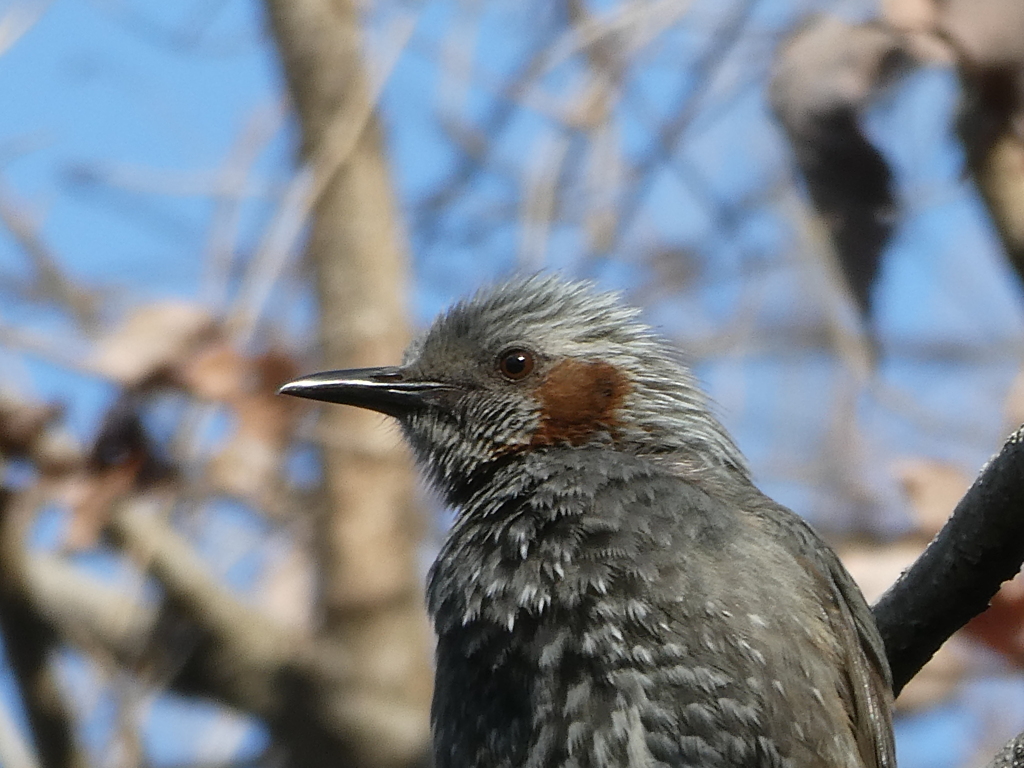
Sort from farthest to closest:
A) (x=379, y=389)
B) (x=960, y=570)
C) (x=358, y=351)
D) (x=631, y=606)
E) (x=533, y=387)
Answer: (x=358, y=351) → (x=379, y=389) → (x=533, y=387) → (x=631, y=606) → (x=960, y=570)

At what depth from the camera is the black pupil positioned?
3881 millimetres

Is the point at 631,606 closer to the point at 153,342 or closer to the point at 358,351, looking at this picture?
the point at 153,342

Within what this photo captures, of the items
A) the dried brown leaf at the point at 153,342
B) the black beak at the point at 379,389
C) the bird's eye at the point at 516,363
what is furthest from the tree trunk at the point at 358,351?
the bird's eye at the point at 516,363

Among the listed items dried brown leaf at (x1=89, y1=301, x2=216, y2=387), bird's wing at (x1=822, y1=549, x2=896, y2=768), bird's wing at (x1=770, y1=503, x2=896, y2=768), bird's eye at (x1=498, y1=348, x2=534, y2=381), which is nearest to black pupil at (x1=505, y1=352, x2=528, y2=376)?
bird's eye at (x1=498, y1=348, x2=534, y2=381)

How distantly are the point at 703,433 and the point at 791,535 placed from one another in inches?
19.2

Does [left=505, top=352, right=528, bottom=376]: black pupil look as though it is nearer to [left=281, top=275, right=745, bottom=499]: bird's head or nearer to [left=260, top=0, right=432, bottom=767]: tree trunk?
[left=281, top=275, right=745, bottom=499]: bird's head

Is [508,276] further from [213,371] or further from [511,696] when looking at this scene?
[213,371]

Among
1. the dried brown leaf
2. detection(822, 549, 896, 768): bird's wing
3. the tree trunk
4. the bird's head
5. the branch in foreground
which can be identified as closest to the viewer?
the branch in foreground

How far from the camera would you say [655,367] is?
3.91m

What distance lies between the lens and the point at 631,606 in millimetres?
3100

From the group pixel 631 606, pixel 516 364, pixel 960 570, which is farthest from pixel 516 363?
pixel 960 570

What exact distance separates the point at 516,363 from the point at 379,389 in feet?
1.20

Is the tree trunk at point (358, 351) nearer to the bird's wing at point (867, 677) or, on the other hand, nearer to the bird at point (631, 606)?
the bird at point (631, 606)

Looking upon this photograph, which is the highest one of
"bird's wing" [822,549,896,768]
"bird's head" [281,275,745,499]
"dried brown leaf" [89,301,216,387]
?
"dried brown leaf" [89,301,216,387]
